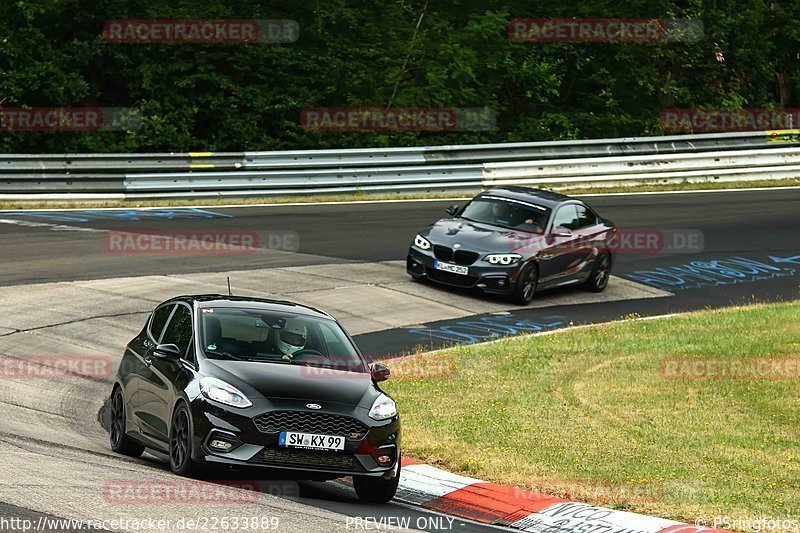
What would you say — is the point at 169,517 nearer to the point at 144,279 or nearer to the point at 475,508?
the point at 475,508

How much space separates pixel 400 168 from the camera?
30.5 metres

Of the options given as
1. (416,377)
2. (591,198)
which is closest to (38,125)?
(591,198)

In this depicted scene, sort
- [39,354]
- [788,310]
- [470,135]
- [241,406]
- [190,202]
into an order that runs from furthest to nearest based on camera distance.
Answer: [470,135] < [190,202] < [788,310] < [39,354] < [241,406]

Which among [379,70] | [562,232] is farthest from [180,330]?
[379,70]

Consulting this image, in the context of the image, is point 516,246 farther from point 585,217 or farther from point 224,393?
point 224,393

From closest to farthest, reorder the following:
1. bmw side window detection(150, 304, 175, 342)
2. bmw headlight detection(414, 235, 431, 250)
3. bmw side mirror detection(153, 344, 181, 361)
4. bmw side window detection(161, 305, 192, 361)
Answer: bmw side mirror detection(153, 344, 181, 361)
bmw side window detection(161, 305, 192, 361)
bmw side window detection(150, 304, 175, 342)
bmw headlight detection(414, 235, 431, 250)

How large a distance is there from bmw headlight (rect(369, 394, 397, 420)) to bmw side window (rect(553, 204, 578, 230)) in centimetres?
1199

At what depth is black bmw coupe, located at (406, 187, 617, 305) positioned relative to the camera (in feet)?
68.6

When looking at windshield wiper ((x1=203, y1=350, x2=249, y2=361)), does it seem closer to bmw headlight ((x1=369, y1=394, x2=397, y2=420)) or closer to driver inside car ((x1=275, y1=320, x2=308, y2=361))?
driver inside car ((x1=275, y1=320, x2=308, y2=361))

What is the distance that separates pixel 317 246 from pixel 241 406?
1437cm

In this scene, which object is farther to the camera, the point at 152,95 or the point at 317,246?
the point at 152,95

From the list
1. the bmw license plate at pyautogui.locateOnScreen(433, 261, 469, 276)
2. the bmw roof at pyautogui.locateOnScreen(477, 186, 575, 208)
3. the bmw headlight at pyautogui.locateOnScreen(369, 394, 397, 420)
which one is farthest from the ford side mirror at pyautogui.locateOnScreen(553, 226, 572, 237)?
the bmw headlight at pyautogui.locateOnScreen(369, 394, 397, 420)

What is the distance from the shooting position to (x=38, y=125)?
30.6 m

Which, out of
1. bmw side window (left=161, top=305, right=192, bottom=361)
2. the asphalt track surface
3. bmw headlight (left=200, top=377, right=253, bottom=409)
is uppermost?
bmw side window (left=161, top=305, right=192, bottom=361)
